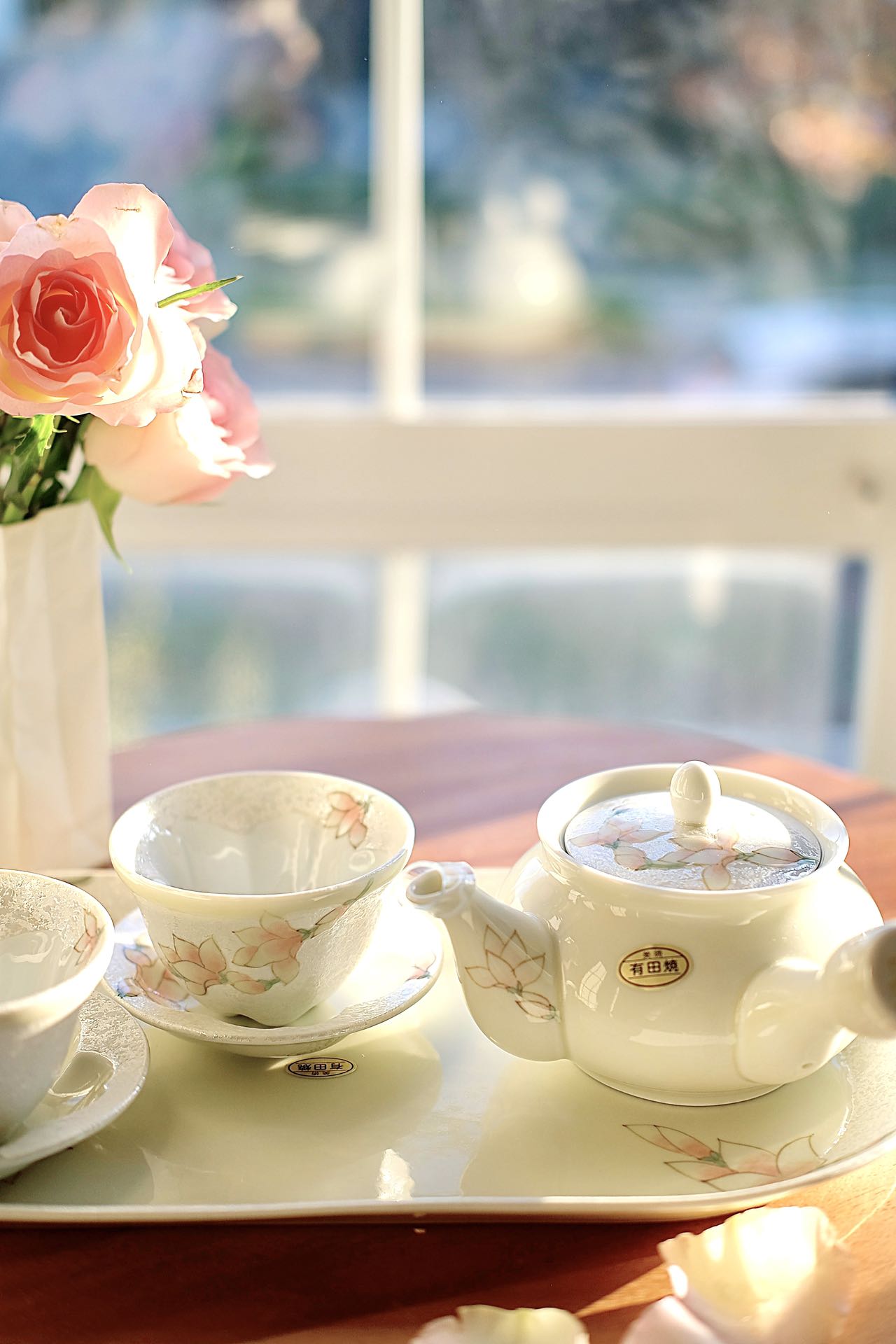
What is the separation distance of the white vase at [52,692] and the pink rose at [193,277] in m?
0.15

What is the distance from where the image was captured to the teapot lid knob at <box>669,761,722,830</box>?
54 cm

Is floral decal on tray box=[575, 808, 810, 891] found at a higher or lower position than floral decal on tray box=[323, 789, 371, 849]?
higher

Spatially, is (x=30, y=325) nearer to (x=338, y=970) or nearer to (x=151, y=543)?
(x=338, y=970)

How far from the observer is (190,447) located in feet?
2.14

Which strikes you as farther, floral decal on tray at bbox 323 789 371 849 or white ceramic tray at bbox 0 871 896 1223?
floral decal on tray at bbox 323 789 371 849

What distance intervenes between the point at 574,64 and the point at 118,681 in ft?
3.01

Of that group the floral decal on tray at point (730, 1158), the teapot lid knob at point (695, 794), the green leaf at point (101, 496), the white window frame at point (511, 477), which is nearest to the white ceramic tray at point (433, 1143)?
the floral decal on tray at point (730, 1158)

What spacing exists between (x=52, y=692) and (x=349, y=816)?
0.22 meters

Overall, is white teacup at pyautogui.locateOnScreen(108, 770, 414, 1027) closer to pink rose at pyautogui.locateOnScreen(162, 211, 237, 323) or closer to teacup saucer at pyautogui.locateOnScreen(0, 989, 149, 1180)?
teacup saucer at pyautogui.locateOnScreen(0, 989, 149, 1180)

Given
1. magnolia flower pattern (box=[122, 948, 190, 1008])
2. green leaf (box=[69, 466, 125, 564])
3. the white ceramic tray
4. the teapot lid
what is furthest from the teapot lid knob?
green leaf (box=[69, 466, 125, 564])

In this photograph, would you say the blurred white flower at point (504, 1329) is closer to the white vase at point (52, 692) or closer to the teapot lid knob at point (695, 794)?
the teapot lid knob at point (695, 794)

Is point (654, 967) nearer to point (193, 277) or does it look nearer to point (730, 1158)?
point (730, 1158)

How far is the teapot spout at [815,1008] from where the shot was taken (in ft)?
1.50

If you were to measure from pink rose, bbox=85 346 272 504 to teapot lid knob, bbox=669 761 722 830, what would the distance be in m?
0.27
